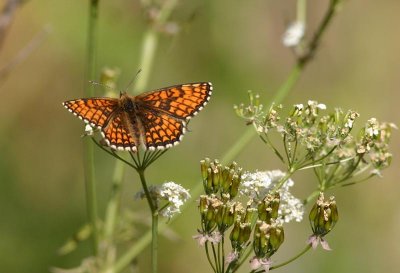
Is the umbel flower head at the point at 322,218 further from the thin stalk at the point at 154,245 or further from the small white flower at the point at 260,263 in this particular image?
the thin stalk at the point at 154,245

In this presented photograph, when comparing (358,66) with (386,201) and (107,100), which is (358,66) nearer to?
(386,201)

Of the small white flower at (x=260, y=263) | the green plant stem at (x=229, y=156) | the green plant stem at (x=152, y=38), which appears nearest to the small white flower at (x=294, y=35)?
the green plant stem at (x=229, y=156)

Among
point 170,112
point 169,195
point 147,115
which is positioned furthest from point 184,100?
point 169,195

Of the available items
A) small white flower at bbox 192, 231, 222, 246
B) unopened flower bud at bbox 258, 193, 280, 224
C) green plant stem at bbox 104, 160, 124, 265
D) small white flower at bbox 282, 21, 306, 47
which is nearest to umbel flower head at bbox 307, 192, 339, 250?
unopened flower bud at bbox 258, 193, 280, 224

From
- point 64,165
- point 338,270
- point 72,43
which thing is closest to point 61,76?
point 72,43

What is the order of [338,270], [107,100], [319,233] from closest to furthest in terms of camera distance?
[319,233]
[107,100]
[338,270]

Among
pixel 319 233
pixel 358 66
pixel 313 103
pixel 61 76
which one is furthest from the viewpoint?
pixel 358 66

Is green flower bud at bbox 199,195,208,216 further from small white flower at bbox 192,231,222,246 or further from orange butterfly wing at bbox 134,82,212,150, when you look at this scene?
orange butterfly wing at bbox 134,82,212,150
